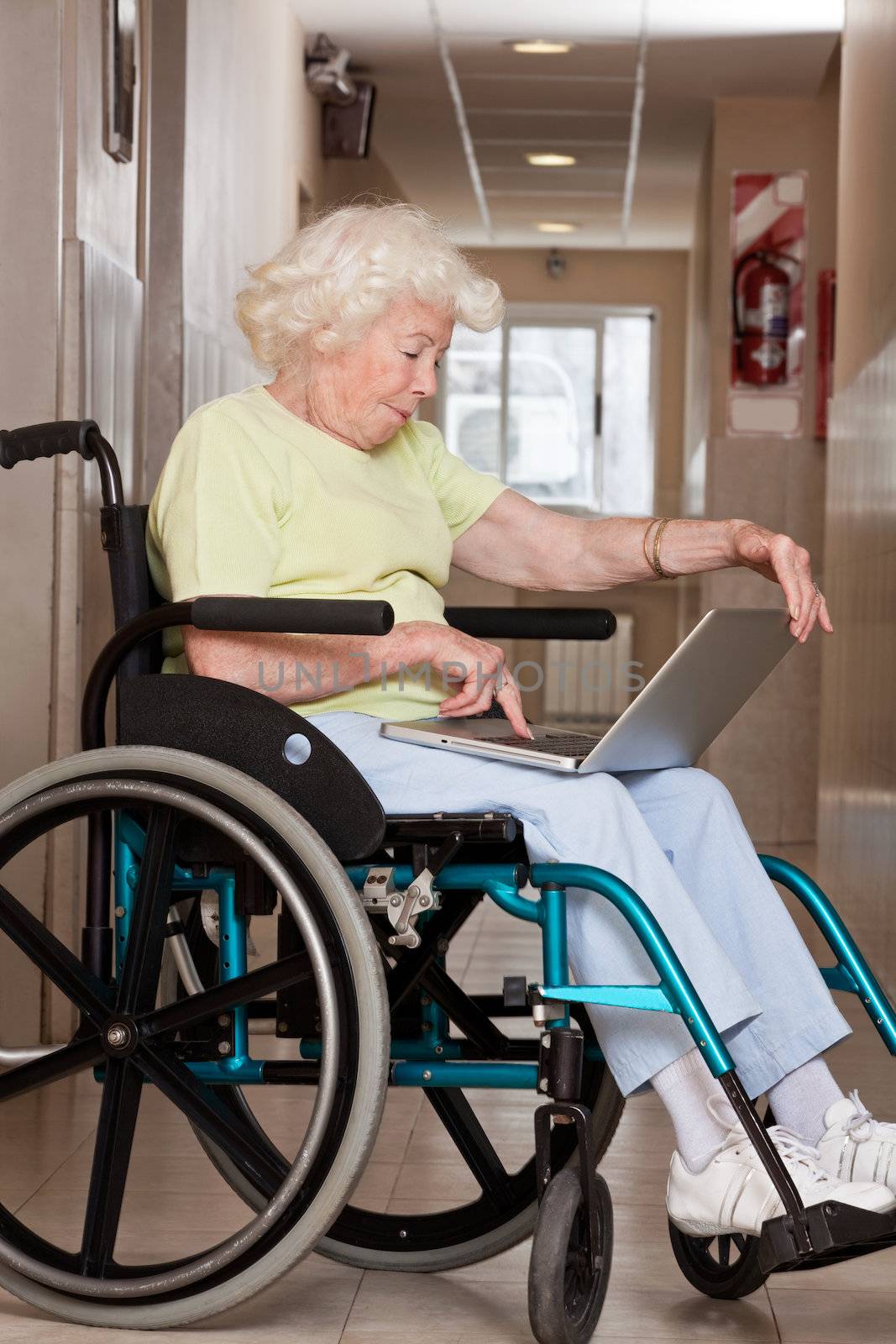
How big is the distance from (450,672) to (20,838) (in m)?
0.43

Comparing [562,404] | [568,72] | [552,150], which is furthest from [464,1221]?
[562,404]

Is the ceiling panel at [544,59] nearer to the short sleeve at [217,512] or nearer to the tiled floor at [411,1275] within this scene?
the tiled floor at [411,1275]

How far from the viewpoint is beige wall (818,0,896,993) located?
10.6 feet

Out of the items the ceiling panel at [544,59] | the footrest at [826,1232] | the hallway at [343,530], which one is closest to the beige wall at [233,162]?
the hallway at [343,530]

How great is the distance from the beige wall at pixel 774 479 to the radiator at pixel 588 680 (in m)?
2.89

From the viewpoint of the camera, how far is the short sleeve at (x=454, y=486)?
1.93 meters

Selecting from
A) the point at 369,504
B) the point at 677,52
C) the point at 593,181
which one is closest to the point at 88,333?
the point at 369,504

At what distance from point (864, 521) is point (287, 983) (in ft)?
8.30

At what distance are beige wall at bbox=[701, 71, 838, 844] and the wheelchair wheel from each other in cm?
483

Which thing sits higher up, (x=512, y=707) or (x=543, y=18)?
(x=543, y=18)

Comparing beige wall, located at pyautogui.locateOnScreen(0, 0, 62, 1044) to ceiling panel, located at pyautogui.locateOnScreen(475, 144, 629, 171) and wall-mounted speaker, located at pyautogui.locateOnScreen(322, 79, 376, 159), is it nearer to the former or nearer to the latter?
wall-mounted speaker, located at pyautogui.locateOnScreen(322, 79, 376, 159)

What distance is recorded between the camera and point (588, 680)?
9711 millimetres

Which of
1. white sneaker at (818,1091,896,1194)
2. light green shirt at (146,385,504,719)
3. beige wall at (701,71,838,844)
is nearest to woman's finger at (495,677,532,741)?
light green shirt at (146,385,504,719)

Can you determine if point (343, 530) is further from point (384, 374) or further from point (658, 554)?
point (658, 554)
